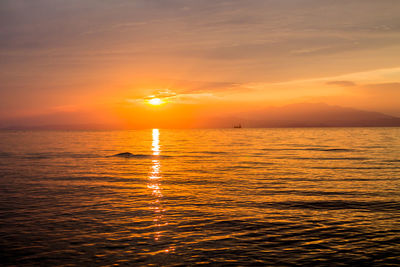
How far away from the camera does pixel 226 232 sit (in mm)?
13062

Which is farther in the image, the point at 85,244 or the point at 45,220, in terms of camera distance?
the point at 45,220

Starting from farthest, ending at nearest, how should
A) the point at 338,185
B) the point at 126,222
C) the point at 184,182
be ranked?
the point at 184,182, the point at 338,185, the point at 126,222

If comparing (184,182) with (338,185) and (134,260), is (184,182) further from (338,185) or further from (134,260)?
(134,260)

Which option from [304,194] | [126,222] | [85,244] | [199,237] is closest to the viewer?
[85,244]

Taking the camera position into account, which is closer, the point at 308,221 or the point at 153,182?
the point at 308,221

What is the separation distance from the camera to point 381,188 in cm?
2223

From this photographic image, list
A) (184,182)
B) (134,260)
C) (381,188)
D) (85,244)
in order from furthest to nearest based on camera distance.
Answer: (184,182)
(381,188)
(85,244)
(134,260)

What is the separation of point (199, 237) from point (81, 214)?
7.20 m

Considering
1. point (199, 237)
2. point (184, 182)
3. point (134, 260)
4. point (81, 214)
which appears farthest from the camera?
point (184, 182)

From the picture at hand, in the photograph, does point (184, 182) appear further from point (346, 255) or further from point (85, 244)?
point (346, 255)

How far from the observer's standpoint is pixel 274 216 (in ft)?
50.7

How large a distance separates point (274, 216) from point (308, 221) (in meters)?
1.65

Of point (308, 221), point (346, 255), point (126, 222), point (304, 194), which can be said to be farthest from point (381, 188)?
point (126, 222)

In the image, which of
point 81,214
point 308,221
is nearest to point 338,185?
point 308,221
